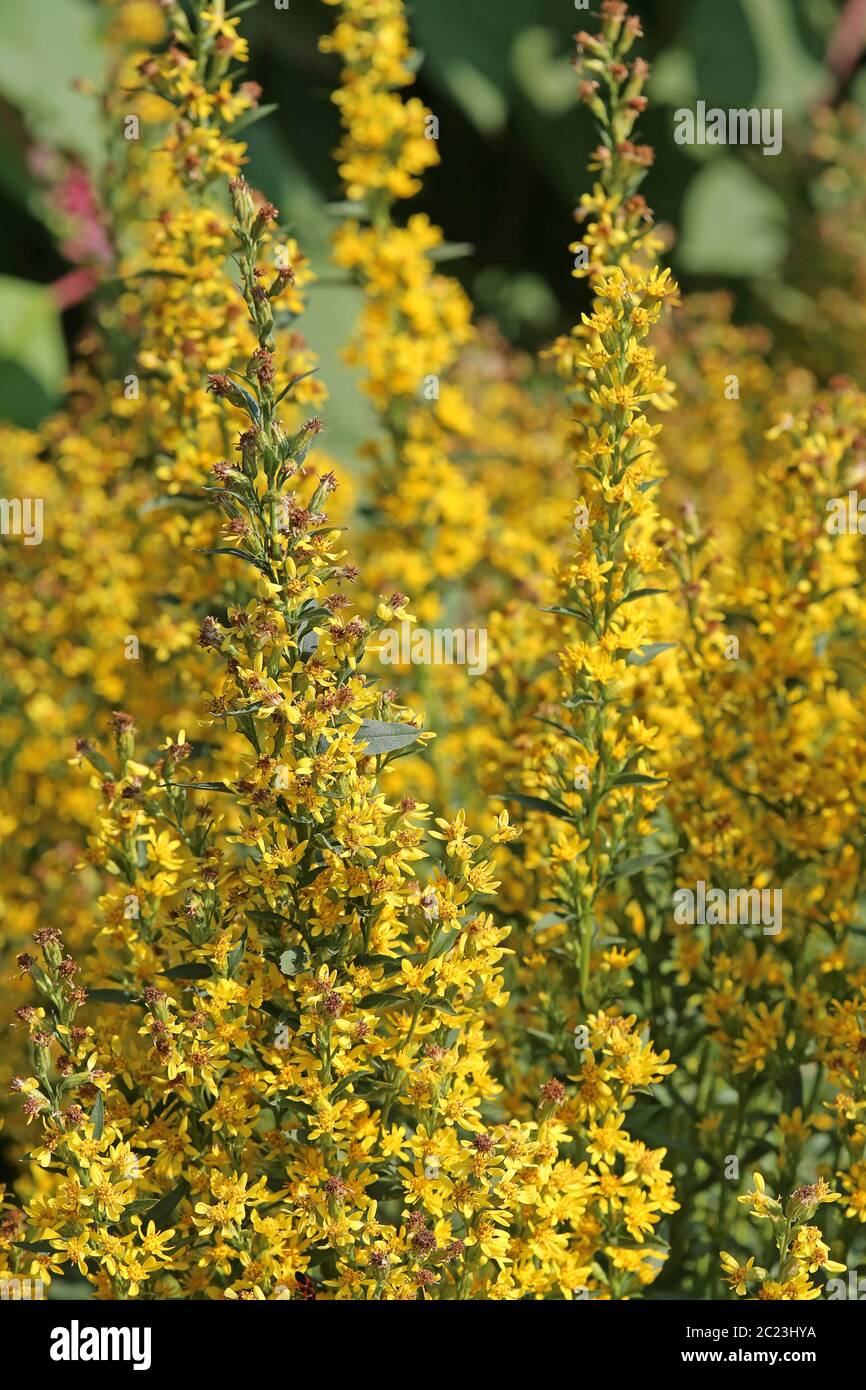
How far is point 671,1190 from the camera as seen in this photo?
146cm

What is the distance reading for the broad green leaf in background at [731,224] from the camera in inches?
194

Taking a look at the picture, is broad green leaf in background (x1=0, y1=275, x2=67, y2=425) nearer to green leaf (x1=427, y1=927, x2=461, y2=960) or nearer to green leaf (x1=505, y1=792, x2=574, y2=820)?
green leaf (x1=505, y1=792, x2=574, y2=820)

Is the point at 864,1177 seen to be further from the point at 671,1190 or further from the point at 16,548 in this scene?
the point at 16,548

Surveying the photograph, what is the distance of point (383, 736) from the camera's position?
53.0 inches

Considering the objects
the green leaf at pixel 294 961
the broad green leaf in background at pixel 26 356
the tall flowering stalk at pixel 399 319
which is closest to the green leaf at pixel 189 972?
the green leaf at pixel 294 961

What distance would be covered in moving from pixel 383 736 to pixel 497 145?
14.2ft

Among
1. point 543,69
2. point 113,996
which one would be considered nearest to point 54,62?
point 543,69

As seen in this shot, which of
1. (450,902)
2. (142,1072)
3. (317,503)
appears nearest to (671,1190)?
(450,902)

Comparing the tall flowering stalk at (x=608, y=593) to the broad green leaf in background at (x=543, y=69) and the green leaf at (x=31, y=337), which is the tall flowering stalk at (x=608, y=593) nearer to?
the green leaf at (x=31, y=337)

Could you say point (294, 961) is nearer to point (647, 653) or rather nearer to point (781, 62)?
point (647, 653)

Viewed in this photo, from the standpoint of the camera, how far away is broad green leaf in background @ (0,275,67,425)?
4.11 meters

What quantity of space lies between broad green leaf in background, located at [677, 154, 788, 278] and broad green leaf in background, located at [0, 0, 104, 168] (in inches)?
73.5

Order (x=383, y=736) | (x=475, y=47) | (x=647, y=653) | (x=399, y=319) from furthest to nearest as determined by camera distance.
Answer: (x=475, y=47) < (x=399, y=319) < (x=647, y=653) < (x=383, y=736)

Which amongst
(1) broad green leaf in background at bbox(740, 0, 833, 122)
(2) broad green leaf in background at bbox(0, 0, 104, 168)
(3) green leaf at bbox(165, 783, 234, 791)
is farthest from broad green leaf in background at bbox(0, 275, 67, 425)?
(3) green leaf at bbox(165, 783, 234, 791)
